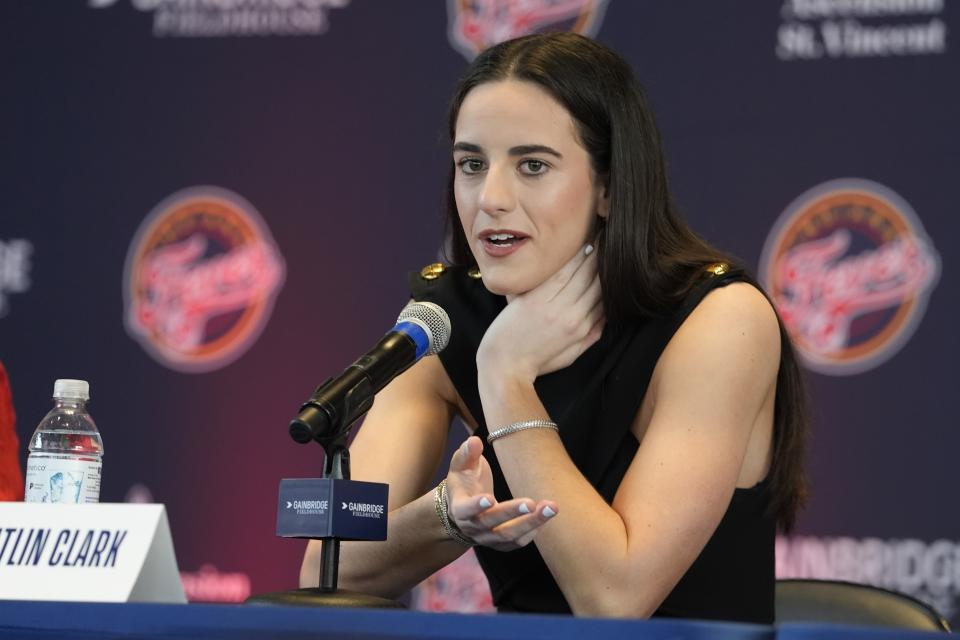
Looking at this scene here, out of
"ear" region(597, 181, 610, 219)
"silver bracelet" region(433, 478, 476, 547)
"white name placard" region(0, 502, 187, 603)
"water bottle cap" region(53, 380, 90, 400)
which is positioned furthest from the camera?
"ear" region(597, 181, 610, 219)

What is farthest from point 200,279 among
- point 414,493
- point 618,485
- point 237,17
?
point 618,485

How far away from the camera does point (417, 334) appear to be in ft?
4.79

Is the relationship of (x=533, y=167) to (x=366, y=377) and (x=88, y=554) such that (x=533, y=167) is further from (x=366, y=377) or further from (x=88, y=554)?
(x=88, y=554)

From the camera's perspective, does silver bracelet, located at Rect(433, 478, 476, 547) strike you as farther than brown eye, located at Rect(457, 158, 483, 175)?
No

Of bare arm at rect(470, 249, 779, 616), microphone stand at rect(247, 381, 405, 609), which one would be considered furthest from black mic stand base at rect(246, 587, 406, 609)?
bare arm at rect(470, 249, 779, 616)

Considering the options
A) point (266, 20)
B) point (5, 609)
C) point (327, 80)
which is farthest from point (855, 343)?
point (5, 609)

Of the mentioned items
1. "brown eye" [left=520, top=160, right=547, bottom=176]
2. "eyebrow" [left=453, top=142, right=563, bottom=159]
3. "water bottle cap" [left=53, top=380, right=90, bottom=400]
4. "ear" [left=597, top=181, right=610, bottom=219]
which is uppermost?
"eyebrow" [left=453, top=142, right=563, bottom=159]

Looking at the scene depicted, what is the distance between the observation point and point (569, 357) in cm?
193

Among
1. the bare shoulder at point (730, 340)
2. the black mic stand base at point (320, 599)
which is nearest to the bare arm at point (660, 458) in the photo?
the bare shoulder at point (730, 340)

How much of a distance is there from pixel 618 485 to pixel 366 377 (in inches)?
25.4

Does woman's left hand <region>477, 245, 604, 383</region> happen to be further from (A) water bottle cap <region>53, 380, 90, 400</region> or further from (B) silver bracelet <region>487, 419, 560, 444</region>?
(A) water bottle cap <region>53, 380, 90, 400</region>

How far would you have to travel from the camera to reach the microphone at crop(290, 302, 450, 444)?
1284 millimetres

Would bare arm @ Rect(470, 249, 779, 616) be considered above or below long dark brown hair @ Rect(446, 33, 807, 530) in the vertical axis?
below

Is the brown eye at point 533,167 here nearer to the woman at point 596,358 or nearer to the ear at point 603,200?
the woman at point 596,358
